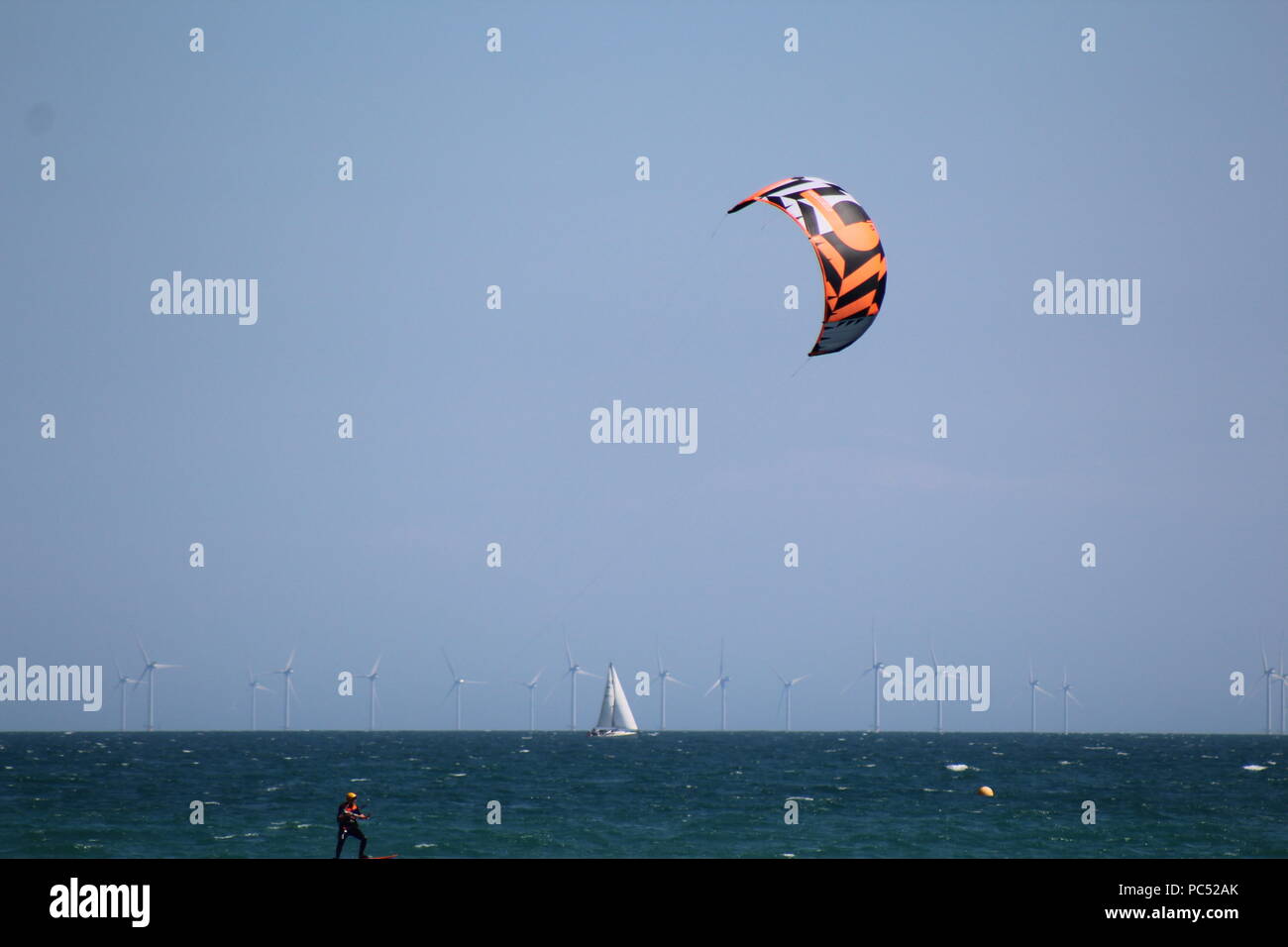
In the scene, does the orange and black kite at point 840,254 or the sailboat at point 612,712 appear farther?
the sailboat at point 612,712

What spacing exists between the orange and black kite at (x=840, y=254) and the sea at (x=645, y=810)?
69.0 ft

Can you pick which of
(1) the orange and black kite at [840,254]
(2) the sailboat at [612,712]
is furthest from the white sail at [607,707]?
(1) the orange and black kite at [840,254]

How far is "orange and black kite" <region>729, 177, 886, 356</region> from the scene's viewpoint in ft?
94.2

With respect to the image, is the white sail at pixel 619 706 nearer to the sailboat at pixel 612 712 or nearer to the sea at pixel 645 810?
the sailboat at pixel 612 712

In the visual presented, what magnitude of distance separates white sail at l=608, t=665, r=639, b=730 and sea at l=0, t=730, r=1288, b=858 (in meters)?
52.6

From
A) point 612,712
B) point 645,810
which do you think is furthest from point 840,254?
point 612,712

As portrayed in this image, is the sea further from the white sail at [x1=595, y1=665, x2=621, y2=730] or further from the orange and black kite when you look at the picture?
the white sail at [x1=595, y1=665, x2=621, y2=730]

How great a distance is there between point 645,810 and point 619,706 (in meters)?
105

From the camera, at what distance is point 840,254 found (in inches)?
1133

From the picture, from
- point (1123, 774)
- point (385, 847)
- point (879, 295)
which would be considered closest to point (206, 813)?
point (385, 847)

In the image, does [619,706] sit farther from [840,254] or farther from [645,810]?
[840,254]

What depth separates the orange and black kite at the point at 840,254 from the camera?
28.7 meters
